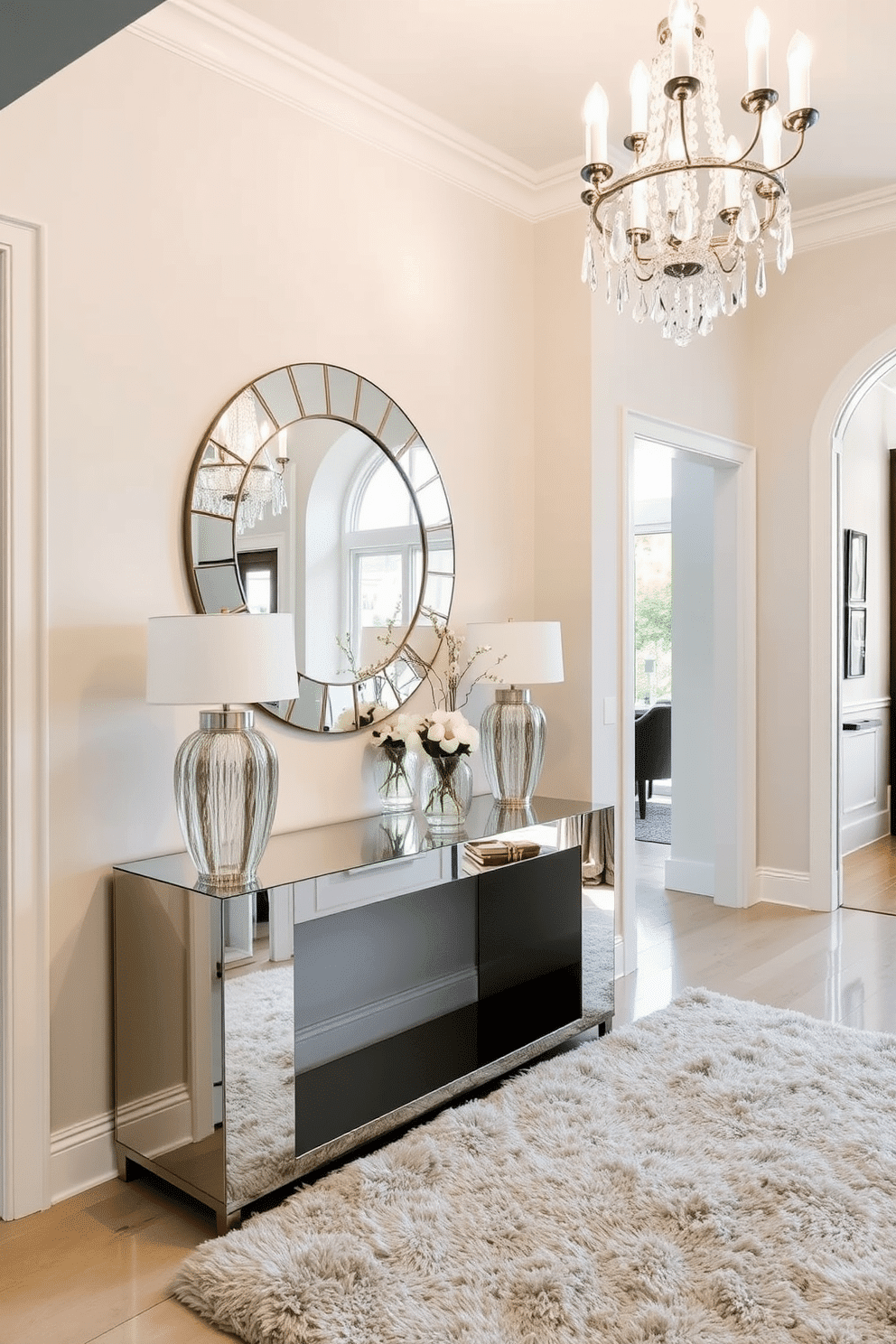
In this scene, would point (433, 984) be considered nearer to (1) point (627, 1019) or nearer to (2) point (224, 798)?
(1) point (627, 1019)

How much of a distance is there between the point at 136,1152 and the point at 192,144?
2610mm

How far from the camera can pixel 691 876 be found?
207 inches

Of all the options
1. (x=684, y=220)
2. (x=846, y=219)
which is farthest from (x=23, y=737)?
(x=846, y=219)

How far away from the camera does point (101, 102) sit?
2.56 m

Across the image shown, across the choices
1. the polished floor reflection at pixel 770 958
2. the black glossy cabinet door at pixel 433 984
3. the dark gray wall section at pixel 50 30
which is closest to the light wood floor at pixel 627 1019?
the polished floor reflection at pixel 770 958

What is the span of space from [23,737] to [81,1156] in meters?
1.03

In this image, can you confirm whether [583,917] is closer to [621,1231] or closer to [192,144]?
[621,1231]

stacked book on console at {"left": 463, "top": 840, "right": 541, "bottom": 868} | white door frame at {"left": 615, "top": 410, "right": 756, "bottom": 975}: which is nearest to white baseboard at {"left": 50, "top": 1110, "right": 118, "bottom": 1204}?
stacked book on console at {"left": 463, "top": 840, "right": 541, "bottom": 868}

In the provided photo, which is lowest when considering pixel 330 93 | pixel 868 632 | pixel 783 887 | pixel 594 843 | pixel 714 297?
pixel 783 887

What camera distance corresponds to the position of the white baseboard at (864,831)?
246 inches

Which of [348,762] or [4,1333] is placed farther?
[348,762]

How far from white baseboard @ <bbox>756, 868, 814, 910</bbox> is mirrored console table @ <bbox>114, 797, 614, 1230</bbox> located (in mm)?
1855

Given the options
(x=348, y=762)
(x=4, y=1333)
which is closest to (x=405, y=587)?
(x=348, y=762)

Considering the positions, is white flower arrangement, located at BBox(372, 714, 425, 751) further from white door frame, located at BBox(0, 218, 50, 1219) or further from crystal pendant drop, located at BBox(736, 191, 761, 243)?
crystal pendant drop, located at BBox(736, 191, 761, 243)
